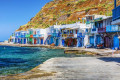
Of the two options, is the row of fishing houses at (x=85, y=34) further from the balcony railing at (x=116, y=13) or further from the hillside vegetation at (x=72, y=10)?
the hillside vegetation at (x=72, y=10)

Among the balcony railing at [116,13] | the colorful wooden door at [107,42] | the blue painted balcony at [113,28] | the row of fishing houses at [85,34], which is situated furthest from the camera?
the colorful wooden door at [107,42]

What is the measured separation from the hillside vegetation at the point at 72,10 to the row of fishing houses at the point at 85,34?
47.4ft

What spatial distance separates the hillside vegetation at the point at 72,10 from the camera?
293 feet

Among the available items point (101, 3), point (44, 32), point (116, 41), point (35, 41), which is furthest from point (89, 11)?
point (116, 41)

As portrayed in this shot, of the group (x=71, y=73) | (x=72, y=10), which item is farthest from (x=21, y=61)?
(x=72, y=10)

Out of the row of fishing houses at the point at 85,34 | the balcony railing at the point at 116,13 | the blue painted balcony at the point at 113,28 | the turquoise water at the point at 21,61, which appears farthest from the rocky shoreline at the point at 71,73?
the blue painted balcony at the point at 113,28

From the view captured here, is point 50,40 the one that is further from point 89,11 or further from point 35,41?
point 89,11

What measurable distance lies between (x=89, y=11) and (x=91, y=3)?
17.7m

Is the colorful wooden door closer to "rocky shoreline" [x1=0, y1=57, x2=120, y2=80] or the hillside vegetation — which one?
"rocky shoreline" [x1=0, y1=57, x2=120, y2=80]

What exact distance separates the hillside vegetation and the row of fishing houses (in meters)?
14.4

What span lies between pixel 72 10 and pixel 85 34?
60513mm

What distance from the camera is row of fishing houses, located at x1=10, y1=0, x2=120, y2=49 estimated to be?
44.6 meters

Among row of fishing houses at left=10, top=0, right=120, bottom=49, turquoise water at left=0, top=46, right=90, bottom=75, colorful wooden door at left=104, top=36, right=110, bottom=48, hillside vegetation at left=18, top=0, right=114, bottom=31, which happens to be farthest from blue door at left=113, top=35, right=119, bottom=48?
hillside vegetation at left=18, top=0, right=114, bottom=31

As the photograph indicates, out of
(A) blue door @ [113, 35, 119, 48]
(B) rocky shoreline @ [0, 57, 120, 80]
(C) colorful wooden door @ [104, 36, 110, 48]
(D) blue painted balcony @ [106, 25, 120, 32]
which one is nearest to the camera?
(B) rocky shoreline @ [0, 57, 120, 80]
